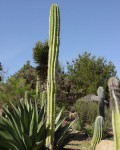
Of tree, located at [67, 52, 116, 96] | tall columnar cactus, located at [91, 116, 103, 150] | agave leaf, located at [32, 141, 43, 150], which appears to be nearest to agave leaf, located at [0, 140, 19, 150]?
agave leaf, located at [32, 141, 43, 150]

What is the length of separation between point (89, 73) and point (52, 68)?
31.3 meters

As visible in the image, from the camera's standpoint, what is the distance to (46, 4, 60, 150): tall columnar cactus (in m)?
6.49

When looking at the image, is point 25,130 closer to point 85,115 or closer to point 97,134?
point 97,134

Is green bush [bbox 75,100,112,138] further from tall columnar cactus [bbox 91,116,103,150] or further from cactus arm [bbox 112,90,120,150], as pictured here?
cactus arm [bbox 112,90,120,150]

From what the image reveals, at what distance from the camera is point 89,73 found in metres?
37.6

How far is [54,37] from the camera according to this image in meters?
6.71

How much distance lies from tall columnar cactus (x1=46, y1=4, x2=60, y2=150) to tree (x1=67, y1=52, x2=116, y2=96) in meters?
28.5

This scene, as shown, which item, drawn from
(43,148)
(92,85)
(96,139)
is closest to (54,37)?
(43,148)

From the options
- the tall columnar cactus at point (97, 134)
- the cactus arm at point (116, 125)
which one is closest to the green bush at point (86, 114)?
the tall columnar cactus at point (97, 134)

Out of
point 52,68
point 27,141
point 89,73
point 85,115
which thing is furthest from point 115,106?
point 89,73

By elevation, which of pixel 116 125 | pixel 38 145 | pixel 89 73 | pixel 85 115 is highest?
pixel 89 73

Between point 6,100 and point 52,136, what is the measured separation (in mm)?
13839

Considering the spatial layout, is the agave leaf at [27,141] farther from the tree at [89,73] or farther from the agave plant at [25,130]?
the tree at [89,73]

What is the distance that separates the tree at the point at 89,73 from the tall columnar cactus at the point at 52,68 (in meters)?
28.5
